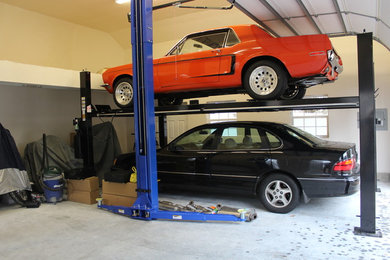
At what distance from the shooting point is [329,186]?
173 inches

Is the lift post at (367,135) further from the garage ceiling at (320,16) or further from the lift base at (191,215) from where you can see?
the lift base at (191,215)

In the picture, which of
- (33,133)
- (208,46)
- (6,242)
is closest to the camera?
(6,242)

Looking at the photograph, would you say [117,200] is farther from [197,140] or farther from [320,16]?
[320,16]

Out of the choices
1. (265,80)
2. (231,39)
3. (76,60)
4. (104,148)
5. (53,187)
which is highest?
(76,60)

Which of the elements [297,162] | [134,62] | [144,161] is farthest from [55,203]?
[297,162]

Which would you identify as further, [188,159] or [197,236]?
[188,159]

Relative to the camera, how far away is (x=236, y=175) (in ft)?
16.5

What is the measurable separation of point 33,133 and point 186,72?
15.5ft

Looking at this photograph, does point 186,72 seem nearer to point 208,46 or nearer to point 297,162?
point 208,46

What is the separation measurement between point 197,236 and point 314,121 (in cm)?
506

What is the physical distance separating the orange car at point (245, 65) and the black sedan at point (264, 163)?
2.34 ft

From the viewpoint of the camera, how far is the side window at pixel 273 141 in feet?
15.9

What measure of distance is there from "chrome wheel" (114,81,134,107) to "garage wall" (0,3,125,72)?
10.8 ft

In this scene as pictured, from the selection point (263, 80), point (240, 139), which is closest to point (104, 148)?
point (240, 139)
